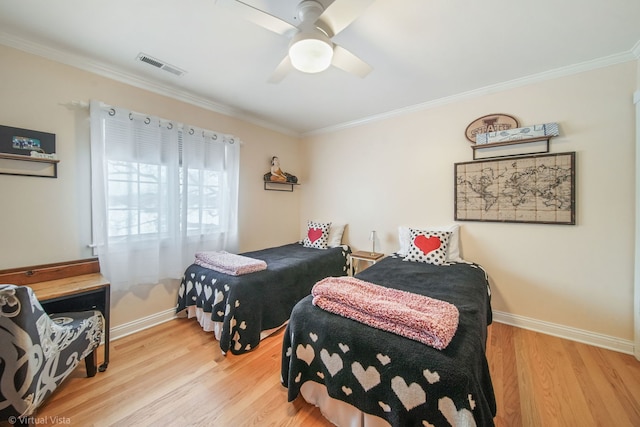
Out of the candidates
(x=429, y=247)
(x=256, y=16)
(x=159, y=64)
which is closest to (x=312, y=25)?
(x=256, y=16)

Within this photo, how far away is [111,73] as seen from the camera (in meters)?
2.10

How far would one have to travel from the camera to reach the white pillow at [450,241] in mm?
2568

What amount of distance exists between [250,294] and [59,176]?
1825mm

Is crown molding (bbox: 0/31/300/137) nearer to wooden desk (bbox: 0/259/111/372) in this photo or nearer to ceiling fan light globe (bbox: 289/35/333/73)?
wooden desk (bbox: 0/259/111/372)

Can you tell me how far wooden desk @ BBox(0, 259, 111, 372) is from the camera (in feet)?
5.28

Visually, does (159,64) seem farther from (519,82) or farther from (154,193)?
(519,82)

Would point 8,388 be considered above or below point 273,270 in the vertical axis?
below

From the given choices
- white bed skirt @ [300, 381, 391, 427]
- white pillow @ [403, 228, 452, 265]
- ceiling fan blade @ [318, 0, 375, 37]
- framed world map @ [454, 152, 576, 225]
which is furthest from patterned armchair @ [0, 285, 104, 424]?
framed world map @ [454, 152, 576, 225]

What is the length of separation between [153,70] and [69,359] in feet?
7.62

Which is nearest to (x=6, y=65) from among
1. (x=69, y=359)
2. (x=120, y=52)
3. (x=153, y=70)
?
(x=120, y=52)

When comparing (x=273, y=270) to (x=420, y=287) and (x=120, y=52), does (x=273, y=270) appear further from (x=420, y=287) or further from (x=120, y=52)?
(x=120, y=52)

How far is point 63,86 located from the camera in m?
1.90

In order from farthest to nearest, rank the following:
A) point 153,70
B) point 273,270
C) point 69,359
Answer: point 273,270 → point 153,70 → point 69,359

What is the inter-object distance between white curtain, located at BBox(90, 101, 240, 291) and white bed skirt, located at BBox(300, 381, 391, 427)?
1861 millimetres
